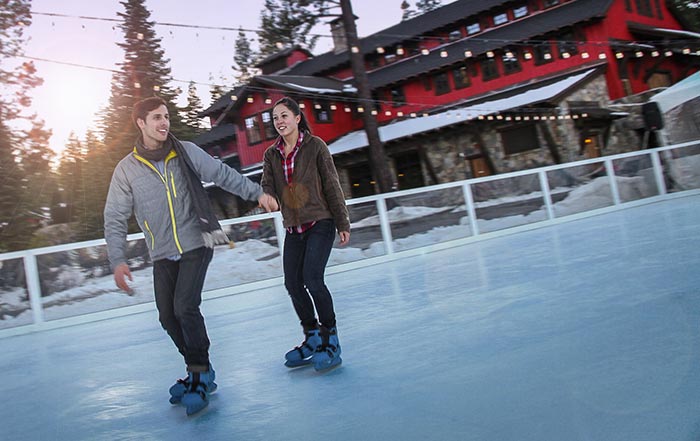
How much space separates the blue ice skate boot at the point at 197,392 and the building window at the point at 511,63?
66.2ft

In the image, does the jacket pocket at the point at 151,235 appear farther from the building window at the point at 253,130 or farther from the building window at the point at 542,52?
the building window at the point at 253,130

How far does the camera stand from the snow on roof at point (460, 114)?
1773 centimetres

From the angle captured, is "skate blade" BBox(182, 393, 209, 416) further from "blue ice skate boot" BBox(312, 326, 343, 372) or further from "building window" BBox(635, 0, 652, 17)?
"building window" BBox(635, 0, 652, 17)

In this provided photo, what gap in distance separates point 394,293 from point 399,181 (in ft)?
55.6

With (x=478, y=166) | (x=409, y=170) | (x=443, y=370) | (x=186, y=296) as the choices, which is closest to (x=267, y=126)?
(x=409, y=170)

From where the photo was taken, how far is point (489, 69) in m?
21.3

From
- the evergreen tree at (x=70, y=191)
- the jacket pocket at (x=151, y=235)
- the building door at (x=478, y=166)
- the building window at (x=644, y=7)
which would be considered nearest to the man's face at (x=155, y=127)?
the jacket pocket at (x=151, y=235)

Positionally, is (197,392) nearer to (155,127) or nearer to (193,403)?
(193,403)

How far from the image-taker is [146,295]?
23.7 ft

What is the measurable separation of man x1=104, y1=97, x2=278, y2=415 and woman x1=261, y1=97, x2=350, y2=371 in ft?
1.40

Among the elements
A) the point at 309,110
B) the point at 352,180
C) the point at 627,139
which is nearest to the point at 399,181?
the point at 352,180

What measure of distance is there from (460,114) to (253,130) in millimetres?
8559

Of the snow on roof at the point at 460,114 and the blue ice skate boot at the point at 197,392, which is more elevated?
the snow on roof at the point at 460,114

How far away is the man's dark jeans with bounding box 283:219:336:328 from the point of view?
2.82 metres
